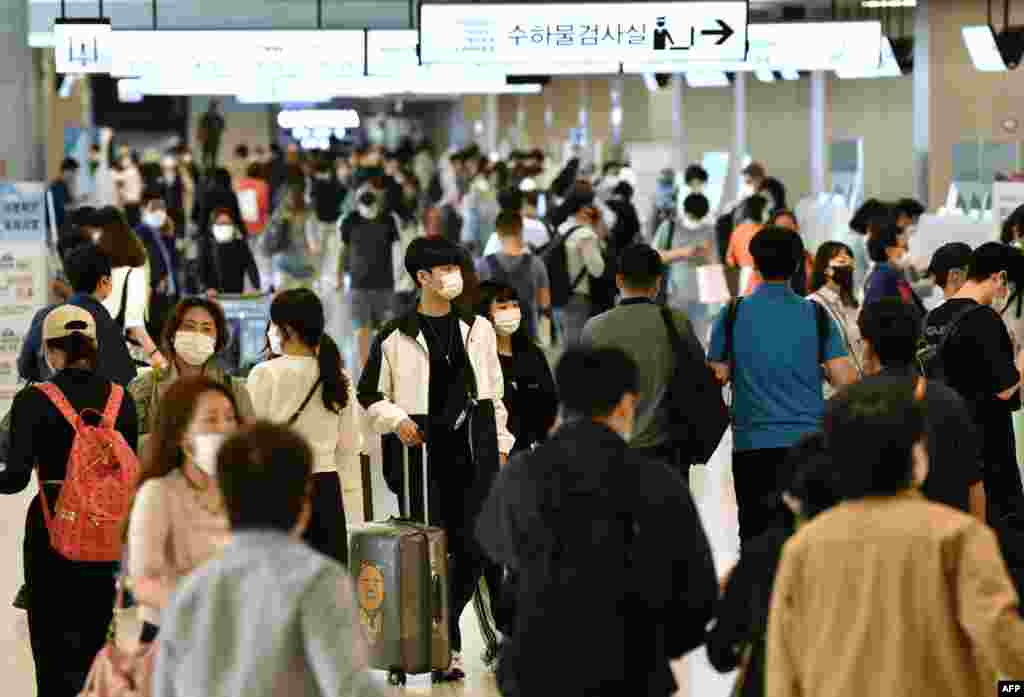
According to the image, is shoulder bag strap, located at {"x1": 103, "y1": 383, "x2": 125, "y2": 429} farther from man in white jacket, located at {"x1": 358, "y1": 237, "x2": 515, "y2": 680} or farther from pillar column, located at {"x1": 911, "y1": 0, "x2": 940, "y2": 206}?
pillar column, located at {"x1": 911, "y1": 0, "x2": 940, "y2": 206}

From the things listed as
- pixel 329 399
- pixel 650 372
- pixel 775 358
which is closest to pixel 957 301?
pixel 775 358

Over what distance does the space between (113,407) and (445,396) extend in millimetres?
1560

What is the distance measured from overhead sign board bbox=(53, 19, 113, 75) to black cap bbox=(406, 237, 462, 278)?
7.66 metres

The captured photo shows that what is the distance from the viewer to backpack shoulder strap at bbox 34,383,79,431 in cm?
638

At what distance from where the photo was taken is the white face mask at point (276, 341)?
6.95 m

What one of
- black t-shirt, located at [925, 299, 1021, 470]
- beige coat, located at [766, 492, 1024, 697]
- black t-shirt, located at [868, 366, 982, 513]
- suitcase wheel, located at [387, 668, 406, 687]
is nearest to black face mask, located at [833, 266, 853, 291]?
black t-shirt, located at [925, 299, 1021, 470]

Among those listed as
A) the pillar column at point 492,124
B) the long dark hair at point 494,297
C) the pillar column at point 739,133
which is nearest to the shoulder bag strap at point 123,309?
the long dark hair at point 494,297

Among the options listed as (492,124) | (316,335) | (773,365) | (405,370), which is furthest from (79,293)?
(492,124)

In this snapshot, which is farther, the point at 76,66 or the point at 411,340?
the point at 76,66

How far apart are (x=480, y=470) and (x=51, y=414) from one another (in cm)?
179

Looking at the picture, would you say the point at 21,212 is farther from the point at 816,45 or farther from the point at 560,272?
the point at 816,45

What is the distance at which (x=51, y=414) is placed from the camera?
6.42 metres

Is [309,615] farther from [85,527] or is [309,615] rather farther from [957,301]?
[957,301]

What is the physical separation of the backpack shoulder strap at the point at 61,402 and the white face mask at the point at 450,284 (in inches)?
65.5
